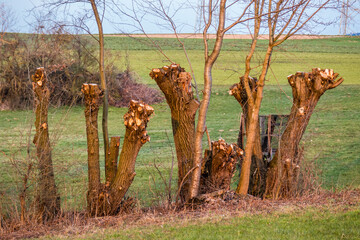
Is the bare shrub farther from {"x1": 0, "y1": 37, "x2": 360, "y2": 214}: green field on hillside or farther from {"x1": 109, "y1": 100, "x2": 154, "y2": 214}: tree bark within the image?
{"x1": 109, "y1": 100, "x2": 154, "y2": 214}: tree bark

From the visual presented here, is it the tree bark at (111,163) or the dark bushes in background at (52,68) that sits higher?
the dark bushes in background at (52,68)

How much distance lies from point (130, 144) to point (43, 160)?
135 centimetres

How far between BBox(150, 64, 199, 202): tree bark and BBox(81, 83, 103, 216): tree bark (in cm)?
101

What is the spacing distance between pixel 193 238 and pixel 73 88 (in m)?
17.7

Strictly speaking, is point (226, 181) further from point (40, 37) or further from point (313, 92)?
point (40, 37)

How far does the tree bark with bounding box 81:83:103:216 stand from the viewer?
24.8 ft

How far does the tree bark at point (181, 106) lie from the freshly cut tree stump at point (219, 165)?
15.0 inches

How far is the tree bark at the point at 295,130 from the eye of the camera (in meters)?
8.38

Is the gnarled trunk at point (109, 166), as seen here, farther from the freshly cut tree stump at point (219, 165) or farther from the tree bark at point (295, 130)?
the tree bark at point (295, 130)

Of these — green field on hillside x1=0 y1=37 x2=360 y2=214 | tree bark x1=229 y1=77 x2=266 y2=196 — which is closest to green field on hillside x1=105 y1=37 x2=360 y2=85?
green field on hillside x1=0 y1=37 x2=360 y2=214

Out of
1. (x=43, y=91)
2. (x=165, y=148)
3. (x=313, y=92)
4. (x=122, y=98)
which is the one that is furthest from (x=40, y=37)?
(x=313, y=92)

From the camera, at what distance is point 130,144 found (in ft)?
24.3

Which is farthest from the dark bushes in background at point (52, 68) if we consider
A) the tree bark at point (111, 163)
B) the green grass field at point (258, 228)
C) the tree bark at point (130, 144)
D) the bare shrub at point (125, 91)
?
the green grass field at point (258, 228)

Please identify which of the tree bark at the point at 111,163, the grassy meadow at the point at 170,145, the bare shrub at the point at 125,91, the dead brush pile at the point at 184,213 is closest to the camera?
the dead brush pile at the point at 184,213
